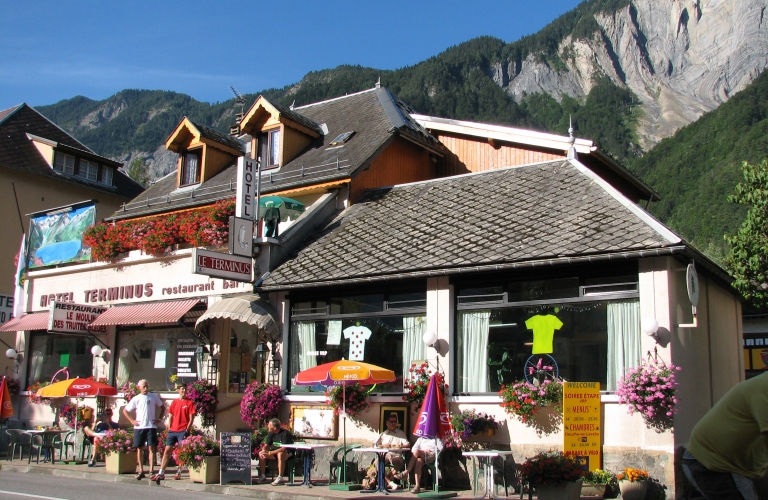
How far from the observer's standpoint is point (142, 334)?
19.3 m

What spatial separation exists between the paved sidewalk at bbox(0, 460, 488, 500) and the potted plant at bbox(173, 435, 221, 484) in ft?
0.75

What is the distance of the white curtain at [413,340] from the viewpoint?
14.9m

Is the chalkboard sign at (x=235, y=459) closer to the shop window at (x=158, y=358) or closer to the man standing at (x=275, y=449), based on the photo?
the man standing at (x=275, y=449)

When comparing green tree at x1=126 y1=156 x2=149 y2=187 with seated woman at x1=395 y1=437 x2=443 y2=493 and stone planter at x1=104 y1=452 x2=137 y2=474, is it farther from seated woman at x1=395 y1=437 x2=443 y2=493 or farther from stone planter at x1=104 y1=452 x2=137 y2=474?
seated woman at x1=395 y1=437 x2=443 y2=493

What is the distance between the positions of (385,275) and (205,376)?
5.37 meters

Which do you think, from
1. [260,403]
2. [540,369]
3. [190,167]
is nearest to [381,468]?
[540,369]

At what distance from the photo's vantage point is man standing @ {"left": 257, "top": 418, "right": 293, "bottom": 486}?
14156 mm

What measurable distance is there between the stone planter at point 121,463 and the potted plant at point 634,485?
9.27 metres

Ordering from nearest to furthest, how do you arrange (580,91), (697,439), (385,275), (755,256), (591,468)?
1. (697,439)
2. (591,468)
3. (385,275)
4. (755,256)
5. (580,91)

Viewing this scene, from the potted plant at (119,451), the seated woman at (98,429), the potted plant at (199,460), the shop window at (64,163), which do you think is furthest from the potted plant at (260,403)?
the shop window at (64,163)

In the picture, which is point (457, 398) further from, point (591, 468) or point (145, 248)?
point (145, 248)

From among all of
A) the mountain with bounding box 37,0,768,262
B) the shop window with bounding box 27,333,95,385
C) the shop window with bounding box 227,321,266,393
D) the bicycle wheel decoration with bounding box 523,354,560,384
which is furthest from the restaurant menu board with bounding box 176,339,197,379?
the mountain with bounding box 37,0,768,262

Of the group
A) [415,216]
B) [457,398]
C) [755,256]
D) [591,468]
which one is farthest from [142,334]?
[755,256]

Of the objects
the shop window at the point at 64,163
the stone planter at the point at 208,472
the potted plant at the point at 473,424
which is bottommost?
the stone planter at the point at 208,472
